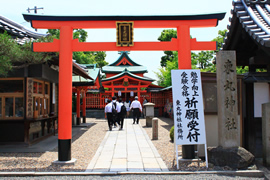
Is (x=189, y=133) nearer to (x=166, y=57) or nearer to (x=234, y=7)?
(x=234, y=7)

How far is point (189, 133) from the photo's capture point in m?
6.35

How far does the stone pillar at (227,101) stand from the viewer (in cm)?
616

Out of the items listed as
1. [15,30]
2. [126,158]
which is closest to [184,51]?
[126,158]

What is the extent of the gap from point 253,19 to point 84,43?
416 centimetres

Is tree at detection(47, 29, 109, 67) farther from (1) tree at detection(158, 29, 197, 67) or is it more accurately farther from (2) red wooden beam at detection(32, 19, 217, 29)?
(2) red wooden beam at detection(32, 19, 217, 29)

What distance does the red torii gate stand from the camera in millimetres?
6613

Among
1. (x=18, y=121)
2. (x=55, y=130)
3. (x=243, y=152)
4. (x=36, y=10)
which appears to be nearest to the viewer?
(x=243, y=152)

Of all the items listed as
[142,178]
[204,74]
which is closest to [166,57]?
[204,74]

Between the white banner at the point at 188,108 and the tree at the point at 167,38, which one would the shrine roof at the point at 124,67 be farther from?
the white banner at the point at 188,108

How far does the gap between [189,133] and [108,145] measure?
4.03m

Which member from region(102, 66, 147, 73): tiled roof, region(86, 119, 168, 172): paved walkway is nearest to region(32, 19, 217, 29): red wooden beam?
region(86, 119, 168, 172): paved walkway

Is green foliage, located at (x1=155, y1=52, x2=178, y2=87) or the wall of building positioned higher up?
green foliage, located at (x1=155, y1=52, x2=178, y2=87)

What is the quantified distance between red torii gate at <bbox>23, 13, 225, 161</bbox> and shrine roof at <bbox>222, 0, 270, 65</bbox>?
1.79ft

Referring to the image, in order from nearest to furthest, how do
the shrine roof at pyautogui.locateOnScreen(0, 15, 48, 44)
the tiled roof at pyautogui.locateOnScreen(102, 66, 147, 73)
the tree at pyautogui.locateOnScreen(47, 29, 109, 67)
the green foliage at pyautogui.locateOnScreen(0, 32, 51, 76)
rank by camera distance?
A: the green foliage at pyautogui.locateOnScreen(0, 32, 51, 76) < the shrine roof at pyautogui.locateOnScreen(0, 15, 48, 44) < the tiled roof at pyautogui.locateOnScreen(102, 66, 147, 73) < the tree at pyautogui.locateOnScreen(47, 29, 109, 67)
